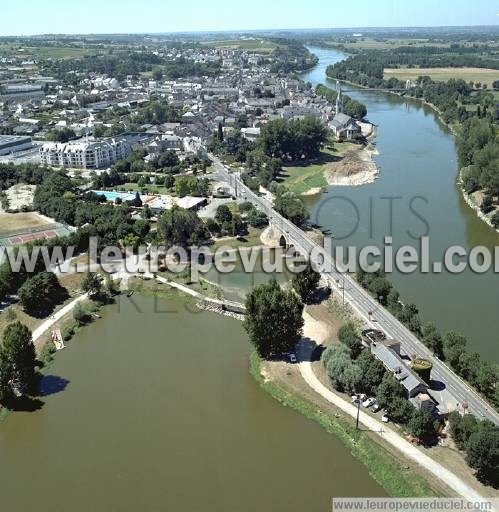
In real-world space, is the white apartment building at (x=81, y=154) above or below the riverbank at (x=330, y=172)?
above

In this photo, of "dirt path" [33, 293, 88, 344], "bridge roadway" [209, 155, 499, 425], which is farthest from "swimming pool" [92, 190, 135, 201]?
"dirt path" [33, 293, 88, 344]

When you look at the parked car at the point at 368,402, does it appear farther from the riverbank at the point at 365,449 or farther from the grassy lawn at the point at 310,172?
the grassy lawn at the point at 310,172

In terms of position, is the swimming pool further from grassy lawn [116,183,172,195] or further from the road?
the road

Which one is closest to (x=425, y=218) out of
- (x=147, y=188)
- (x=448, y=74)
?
(x=147, y=188)

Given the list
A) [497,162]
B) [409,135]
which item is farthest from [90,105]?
[497,162]

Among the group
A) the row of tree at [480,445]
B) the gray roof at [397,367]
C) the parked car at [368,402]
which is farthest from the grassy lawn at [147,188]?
the row of tree at [480,445]

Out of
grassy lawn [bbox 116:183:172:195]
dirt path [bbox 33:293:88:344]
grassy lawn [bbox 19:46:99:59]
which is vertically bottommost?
dirt path [bbox 33:293:88:344]

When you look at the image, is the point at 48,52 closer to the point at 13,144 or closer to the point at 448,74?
the point at 448,74
